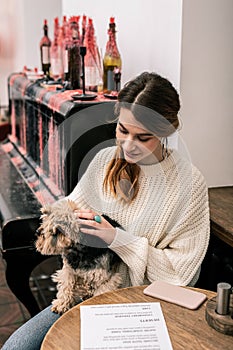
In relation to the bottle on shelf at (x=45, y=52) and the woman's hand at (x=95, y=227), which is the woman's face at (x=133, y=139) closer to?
the woman's hand at (x=95, y=227)

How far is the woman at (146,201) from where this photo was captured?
4.92 ft

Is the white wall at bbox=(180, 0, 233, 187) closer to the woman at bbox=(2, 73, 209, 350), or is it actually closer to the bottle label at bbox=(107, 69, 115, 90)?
the woman at bbox=(2, 73, 209, 350)

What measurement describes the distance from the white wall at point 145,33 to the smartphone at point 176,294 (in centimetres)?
85

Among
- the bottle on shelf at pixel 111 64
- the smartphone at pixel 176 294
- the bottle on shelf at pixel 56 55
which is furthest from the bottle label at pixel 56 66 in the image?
the smartphone at pixel 176 294

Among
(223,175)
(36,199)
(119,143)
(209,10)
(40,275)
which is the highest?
(209,10)

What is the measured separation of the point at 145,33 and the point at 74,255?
1.12m

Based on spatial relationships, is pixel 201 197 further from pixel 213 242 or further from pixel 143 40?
pixel 143 40

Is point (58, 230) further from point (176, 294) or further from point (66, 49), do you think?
point (66, 49)

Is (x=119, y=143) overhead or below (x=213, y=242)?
overhead

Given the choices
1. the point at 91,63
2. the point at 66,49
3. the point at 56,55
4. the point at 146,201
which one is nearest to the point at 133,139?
the point at 146,201

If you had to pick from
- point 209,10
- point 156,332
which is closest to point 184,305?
point 156,332

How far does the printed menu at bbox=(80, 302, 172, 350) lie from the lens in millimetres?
1176

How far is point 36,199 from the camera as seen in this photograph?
2404 mm

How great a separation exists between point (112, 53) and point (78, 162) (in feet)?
1.99
